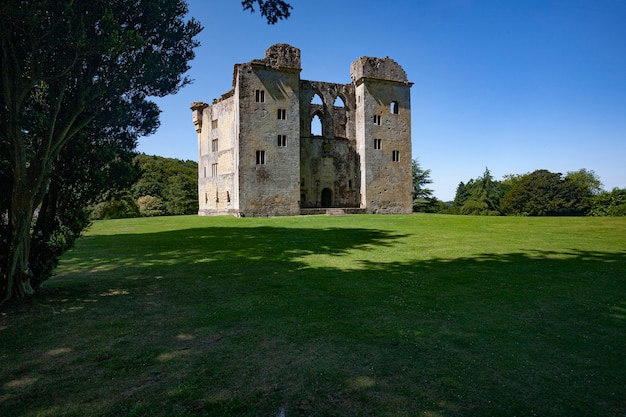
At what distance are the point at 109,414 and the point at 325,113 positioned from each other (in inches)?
1390

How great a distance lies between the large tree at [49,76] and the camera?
20.1 ft

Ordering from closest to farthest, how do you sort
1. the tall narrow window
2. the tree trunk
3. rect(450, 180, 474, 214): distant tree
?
the tree trunk, the tall narrow window, rect(450, 180, 474, 214): distant tree

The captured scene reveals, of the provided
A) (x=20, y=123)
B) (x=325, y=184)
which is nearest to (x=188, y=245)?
(x=20, y=123)

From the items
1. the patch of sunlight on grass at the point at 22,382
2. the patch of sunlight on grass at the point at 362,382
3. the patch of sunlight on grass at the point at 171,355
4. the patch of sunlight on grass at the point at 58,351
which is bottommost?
the patch of sunlight on grass at the point at 22,382

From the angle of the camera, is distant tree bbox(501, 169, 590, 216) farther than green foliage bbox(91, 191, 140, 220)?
Yes

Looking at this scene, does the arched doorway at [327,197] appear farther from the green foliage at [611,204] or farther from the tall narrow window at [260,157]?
the green foliage at [611,204]

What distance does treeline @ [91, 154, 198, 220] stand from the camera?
3653cm

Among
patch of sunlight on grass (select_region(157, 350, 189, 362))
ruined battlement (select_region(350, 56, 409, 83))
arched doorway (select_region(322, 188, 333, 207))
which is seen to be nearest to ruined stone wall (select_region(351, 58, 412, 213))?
ruined battlement (select_region(350, 56, 409, 83))

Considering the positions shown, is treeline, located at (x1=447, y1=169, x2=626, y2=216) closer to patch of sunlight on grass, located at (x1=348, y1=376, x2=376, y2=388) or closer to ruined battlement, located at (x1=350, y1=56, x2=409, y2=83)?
ruined battlement, located at (x1=350, y1=56, x2=409, y2=83)

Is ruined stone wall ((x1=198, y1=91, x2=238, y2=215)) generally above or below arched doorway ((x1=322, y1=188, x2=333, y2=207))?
above

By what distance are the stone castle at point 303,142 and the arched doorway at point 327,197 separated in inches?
4.1

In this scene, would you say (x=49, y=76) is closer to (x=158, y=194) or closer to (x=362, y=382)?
(x=362, y=382)

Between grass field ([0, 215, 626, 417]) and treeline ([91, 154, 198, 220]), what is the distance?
29.0 metres

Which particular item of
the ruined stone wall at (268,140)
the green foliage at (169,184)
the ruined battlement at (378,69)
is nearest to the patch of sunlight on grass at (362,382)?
the ruined stone wall at (268,140)
